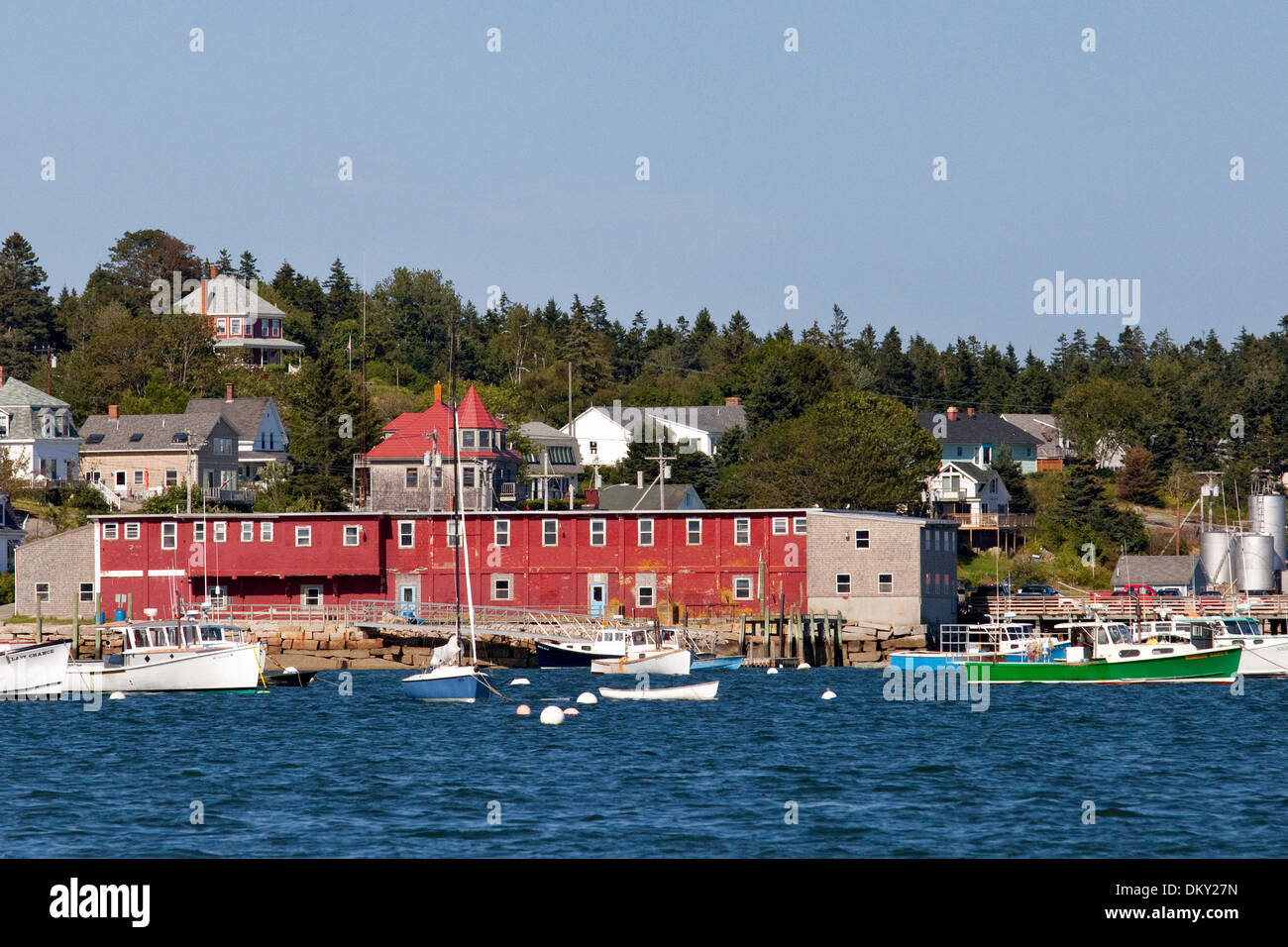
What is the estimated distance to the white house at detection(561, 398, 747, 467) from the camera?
134 m

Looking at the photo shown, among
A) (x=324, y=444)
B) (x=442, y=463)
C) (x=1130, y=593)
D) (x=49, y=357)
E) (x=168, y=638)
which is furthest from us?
(x=49, y=357)

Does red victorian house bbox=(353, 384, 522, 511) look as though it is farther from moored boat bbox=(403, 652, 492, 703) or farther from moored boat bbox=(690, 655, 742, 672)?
moored boat bbox=(403, 652, 492, 703)

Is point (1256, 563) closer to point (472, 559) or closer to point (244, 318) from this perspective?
point (472, 559)

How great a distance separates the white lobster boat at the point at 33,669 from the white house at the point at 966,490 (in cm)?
7413

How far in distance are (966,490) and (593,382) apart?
59925mm

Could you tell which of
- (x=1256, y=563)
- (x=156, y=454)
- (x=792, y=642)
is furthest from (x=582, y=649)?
(x=156, y=454)

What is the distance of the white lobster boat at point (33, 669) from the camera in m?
56.1

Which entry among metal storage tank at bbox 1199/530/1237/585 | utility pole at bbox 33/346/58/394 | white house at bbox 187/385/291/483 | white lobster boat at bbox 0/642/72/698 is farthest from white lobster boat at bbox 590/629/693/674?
utility pole at bbox 33/346/58/394

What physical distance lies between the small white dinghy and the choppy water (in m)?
0.87

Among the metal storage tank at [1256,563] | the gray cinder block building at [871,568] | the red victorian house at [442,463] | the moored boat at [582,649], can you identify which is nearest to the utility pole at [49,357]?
the red victorian house at [442,463]

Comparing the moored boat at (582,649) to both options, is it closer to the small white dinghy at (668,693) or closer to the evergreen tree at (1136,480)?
the small white dinghy at (668,693)

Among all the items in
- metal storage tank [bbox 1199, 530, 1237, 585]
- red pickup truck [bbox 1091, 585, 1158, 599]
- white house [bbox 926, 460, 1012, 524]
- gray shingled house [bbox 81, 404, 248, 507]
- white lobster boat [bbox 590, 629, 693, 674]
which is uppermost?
gray shingled house [bbox 81, 404, 248, 507]

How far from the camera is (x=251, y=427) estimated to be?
120 metres
